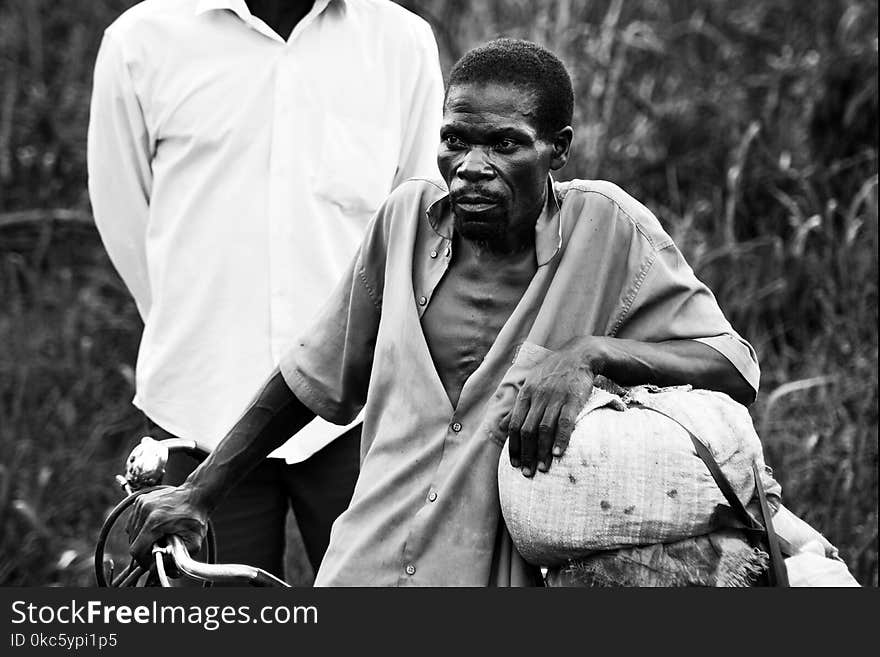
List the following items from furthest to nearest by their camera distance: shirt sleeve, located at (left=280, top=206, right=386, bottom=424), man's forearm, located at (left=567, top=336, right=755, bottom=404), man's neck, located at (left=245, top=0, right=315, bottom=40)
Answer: man's neck, located at (left=245, top=0, right=315, bottom=40) < shirt sleeve, located at (left=280, top=206, right=386, bottom=424) < man's forearm, located at (left=567, top=336, right=755, bottom=404)

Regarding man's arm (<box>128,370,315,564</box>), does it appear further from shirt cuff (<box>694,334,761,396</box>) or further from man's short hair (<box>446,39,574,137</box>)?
shirt cuff (<box>694,334,761,396</box>)

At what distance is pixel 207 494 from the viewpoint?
2617 millimetres

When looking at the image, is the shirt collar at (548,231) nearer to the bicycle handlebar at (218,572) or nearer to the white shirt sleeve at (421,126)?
the bicycle handlebar at (218,572)

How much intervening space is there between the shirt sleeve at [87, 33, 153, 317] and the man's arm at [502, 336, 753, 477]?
157cm

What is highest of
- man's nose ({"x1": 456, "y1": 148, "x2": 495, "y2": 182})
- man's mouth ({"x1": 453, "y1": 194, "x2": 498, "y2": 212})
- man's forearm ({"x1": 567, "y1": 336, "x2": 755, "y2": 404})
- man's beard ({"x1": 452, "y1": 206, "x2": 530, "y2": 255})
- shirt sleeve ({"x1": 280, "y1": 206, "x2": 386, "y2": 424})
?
man's nose ({"x1": 456, "y1": 148, "x2": 495, "y2": 182})

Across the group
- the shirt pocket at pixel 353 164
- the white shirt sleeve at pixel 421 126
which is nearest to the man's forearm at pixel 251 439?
the shirt pocket at pixel 353 164

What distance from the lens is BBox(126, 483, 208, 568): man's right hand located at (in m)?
2.53

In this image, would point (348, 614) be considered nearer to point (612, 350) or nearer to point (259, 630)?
point (259, 630)

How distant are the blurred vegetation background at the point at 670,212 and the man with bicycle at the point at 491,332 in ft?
7.04

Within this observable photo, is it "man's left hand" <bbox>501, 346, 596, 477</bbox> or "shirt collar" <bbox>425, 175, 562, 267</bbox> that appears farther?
"shirt collar" <bbox>425, 175, 562, 267</bbox>

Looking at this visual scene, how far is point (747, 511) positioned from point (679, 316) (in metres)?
0.38

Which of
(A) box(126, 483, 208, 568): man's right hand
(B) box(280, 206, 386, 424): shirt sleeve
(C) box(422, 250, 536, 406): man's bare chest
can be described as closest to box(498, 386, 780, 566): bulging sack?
(C) box(422, 250, 536, 406): man's bare chest

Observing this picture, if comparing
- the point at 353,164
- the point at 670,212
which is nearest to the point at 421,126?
the point at 353,164

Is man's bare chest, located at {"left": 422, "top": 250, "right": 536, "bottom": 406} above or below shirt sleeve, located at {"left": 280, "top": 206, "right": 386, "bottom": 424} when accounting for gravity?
above
